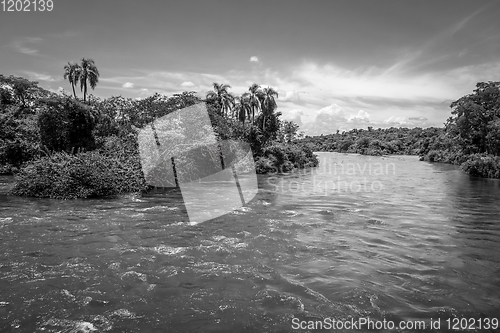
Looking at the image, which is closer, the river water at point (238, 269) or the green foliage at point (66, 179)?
the river water at point (238, 269)

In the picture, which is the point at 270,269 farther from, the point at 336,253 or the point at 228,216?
the point at 228,216

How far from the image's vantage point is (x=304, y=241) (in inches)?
376

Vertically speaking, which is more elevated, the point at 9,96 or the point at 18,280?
the point at 9,96

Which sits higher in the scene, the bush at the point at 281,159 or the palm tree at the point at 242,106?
the palm tree at the point at 242,106

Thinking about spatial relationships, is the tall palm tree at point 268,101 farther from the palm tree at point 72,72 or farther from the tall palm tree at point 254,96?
the palm tree at point 72,72

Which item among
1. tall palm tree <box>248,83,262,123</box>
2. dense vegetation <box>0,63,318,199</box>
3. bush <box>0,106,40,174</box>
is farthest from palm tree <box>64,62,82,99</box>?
tall palm tree <box>248,83,262,123</box>

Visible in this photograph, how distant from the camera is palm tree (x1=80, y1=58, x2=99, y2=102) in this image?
44.9 m

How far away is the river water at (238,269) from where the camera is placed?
5.16 m

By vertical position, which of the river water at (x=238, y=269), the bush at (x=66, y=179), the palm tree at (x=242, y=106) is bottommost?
the river water at (x=238, y=269)

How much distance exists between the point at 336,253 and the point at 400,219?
5.86 m

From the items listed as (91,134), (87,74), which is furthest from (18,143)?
(87,74)

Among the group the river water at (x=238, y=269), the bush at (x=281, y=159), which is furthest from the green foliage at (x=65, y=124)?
the bush at (x=281, y=159)

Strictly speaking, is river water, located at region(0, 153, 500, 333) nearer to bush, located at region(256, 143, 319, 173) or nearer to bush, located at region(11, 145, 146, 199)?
bush, located at region(11, 145, 146, 199)

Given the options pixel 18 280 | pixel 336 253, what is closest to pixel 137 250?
pixel 18 280
